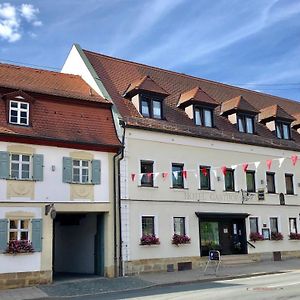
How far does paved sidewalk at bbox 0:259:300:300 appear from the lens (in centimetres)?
1709

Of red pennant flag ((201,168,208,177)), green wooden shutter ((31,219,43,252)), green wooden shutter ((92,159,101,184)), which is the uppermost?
red pennant flag ((201,168,208,177))

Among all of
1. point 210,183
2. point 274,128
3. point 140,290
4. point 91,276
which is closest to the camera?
point 140,290

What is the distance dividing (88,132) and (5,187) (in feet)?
14.9

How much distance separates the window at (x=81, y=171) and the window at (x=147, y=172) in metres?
3.03

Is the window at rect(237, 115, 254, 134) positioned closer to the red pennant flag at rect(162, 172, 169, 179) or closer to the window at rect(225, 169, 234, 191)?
the window at rect(225, 169, 234, 191)

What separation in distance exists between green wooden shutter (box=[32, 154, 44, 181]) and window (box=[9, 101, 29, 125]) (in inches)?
62.2

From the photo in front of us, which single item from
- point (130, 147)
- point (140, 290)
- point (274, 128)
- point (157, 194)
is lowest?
point (140, 290)

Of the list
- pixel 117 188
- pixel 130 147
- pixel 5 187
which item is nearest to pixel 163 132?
pixel 130 147

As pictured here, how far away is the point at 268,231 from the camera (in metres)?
27.5

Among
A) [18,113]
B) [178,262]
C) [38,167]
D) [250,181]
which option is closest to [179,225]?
[178,262]

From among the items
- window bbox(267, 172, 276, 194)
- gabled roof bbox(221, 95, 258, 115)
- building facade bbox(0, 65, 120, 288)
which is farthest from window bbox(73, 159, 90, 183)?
window bbox(267, 172, 276, 194)

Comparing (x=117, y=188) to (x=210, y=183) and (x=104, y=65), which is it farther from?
(x=104, y=65)

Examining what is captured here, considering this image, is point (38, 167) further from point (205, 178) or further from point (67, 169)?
point (205, 178)

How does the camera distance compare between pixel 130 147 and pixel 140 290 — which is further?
pixel 130 147
